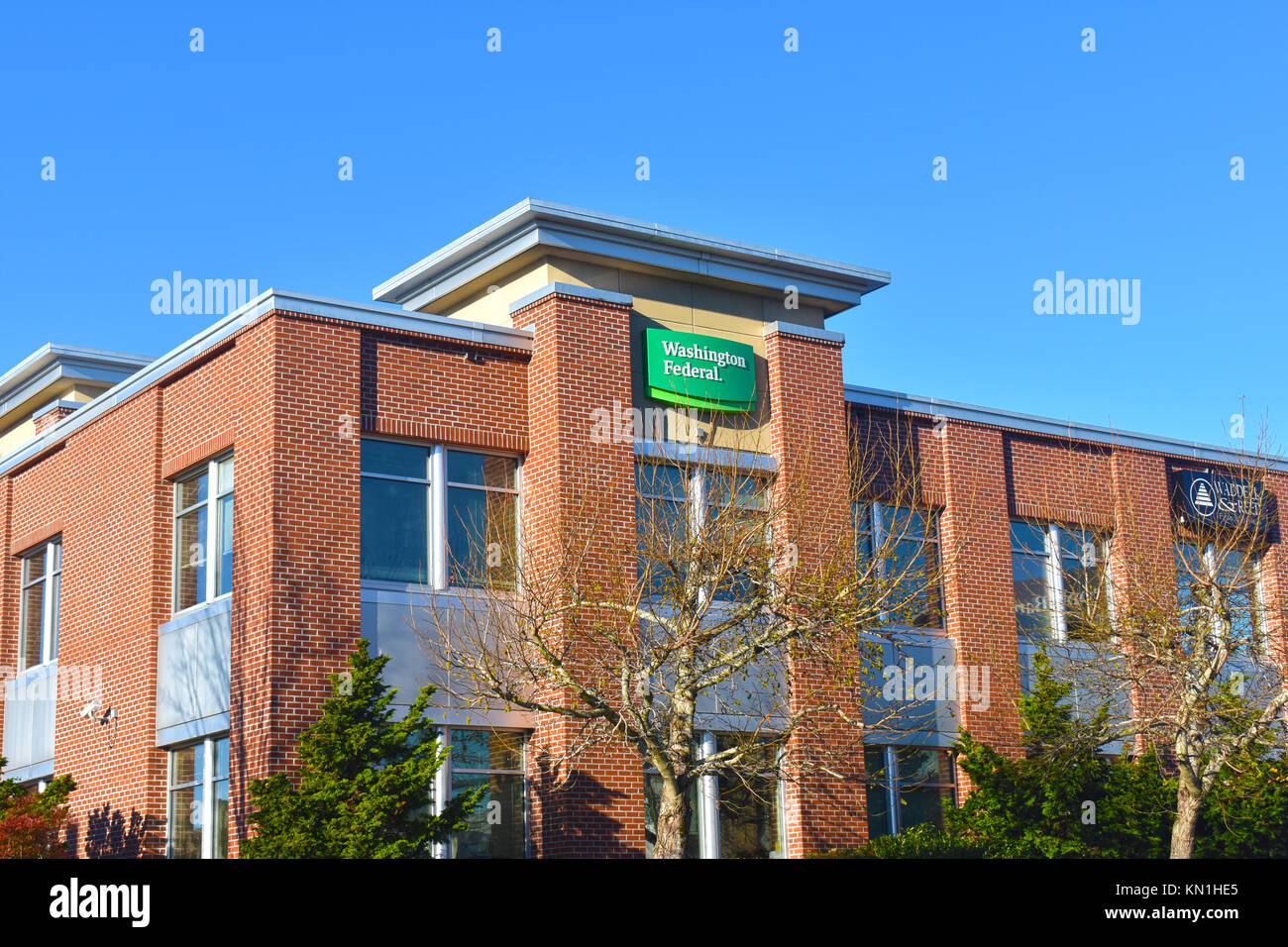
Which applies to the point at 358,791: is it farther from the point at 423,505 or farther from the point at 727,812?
the point at 727,812

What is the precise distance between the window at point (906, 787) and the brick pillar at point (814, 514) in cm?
81

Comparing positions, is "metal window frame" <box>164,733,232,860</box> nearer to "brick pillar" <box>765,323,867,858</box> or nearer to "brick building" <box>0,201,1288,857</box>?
"brick building" <box>0,201,1288,857</box>

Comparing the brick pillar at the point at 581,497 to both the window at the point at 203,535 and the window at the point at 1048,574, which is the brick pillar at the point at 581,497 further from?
the window at the point at 1048,574

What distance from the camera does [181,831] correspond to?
22562mm

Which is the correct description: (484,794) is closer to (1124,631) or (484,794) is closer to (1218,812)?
(1124,631)

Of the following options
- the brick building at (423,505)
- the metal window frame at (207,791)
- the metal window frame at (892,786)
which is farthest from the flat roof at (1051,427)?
the metal window frame at (207,791)

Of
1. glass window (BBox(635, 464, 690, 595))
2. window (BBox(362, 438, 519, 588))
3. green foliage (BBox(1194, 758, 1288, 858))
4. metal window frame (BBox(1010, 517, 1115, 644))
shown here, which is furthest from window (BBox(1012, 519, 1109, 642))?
window (BBox(362, 438, 519, 588))

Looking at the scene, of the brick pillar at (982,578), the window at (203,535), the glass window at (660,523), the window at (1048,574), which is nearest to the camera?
the glass window at (660,523)

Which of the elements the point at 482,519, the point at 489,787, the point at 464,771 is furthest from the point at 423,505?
the point at 489,787

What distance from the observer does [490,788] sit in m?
21.8

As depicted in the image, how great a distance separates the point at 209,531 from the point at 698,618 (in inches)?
326

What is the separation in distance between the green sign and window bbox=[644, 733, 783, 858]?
5.20 meters

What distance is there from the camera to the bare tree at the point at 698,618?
18656 mm
